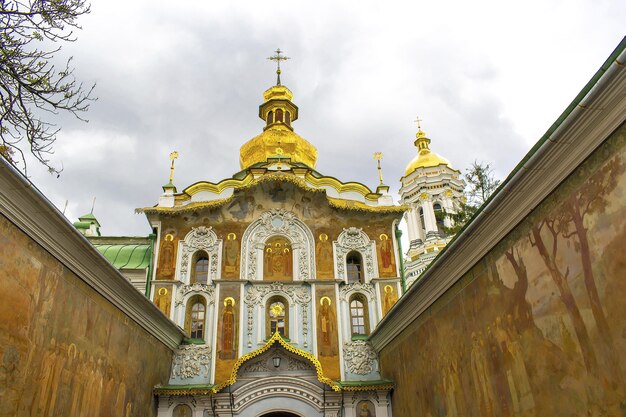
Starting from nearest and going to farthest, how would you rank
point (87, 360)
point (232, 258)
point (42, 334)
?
1. point (42, 334)
2. point (87, 360)
3. point (232, 258)

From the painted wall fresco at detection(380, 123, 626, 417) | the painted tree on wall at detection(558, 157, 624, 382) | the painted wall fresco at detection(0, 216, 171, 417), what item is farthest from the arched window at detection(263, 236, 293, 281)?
the painted tree on wall at detection(558, 157, 624, 382)

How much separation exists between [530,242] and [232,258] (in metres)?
12.0

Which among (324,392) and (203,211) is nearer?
(324,392)

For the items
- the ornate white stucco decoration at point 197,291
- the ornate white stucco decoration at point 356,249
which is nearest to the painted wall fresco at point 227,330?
the ornate white stucco decoration at point 197,291

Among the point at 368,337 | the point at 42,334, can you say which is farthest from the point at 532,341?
the point at 368,337

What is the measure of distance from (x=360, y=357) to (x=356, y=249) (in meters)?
3.88

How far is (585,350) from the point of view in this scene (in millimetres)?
5824

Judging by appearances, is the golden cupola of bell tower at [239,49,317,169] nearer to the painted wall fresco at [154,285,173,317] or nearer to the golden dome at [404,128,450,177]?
the painted wall fresco at [154,285,173,317]

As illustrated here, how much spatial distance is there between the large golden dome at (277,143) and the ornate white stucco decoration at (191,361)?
9.36 m

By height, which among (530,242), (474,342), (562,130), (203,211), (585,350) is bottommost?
(585,350)

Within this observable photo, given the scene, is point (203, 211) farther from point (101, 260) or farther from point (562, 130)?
point (562, 130)

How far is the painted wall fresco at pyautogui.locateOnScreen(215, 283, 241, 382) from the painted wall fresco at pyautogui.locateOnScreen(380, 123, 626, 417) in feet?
25.3

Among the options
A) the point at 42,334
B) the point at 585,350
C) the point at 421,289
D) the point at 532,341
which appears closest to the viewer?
the point at 585,350

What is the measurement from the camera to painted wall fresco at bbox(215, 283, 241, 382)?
51.1 ft
